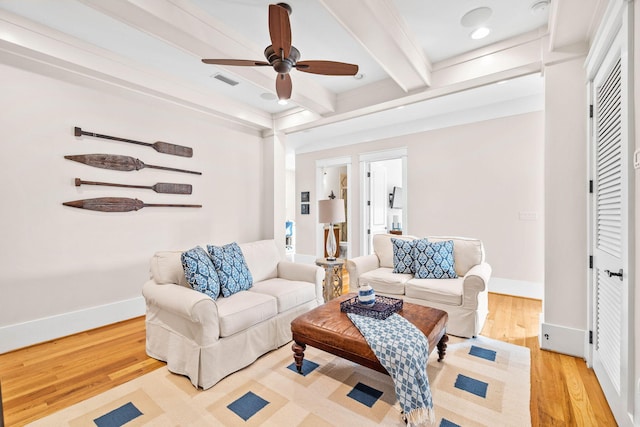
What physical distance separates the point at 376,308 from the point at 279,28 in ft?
6.47

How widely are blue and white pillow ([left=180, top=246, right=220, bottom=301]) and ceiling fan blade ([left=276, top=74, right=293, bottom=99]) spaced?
1.50 metres

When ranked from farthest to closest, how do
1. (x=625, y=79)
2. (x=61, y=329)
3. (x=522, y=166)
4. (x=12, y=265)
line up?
(x=522, y=166) → (x=61, y=329) → (x=12, y=265) → (x=625, y=79)

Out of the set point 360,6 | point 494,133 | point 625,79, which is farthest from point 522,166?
point 360,6

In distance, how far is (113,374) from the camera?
219 cm

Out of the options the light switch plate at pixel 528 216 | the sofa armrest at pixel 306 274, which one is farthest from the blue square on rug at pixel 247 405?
the light switch plate at pixel 528 216

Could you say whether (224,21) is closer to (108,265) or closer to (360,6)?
(360,6)

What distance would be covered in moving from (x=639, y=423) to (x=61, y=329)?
418 cm

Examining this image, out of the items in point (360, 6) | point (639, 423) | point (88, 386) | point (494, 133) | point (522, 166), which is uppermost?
point (360, 6)

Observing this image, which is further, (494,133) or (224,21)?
(494,133)

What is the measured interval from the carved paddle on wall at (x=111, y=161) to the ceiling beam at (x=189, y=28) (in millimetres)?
1479

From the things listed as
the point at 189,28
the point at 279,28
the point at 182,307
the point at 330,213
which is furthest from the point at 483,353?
the point at 189,28

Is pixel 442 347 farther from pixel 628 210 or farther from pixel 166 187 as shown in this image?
pixel 166 187

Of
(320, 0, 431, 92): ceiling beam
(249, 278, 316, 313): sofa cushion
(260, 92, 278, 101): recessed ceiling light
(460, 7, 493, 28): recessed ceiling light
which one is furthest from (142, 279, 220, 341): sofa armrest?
(460, 7, 493, 28): recessed ceiling light

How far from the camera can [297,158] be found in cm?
666
